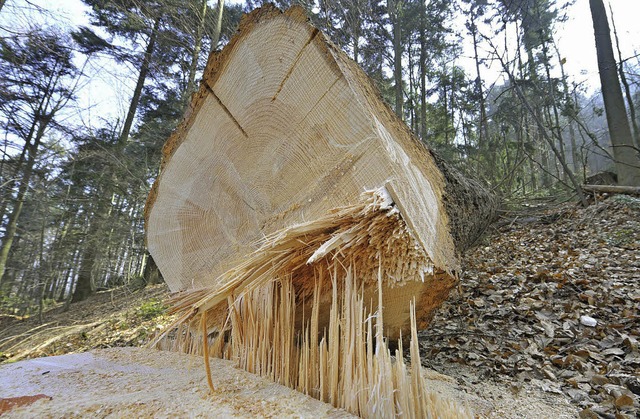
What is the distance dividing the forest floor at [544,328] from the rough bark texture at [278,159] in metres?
0.51

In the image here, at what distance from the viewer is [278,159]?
1178mm

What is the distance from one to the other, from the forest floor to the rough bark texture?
0.51 m

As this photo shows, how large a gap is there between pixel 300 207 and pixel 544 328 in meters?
1.85

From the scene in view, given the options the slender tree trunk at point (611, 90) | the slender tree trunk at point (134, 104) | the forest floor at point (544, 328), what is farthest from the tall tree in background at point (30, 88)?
the slender tree trunk at point (611, 90)

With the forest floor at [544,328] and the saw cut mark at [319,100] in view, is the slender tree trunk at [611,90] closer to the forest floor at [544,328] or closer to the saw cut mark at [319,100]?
the forest floor at [544,328]

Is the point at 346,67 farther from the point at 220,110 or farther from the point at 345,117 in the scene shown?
the point at 220,110

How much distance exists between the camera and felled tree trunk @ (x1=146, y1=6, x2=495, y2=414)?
87 cm

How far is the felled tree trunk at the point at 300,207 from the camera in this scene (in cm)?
87

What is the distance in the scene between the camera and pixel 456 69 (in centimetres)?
1370

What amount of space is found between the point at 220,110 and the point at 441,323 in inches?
80.2

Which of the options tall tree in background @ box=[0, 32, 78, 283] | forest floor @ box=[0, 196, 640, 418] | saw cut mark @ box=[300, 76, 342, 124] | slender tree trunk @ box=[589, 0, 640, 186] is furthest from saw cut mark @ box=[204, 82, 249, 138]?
slender tree trunk @ box=[589, 0, 640, 186]

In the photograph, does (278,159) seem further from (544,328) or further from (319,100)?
(544,328)

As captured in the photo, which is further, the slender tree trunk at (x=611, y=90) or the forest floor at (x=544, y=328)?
the slender tree trunk at (x=611, y=90)

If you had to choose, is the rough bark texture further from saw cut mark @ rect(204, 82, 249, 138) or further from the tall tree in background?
the tall tree in background
